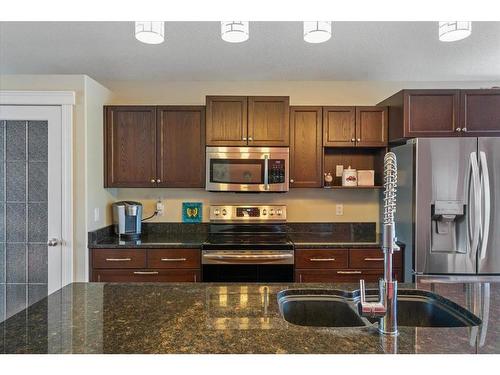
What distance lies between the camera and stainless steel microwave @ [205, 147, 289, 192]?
10.3 feet

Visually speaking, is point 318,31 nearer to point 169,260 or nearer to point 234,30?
point 234,30

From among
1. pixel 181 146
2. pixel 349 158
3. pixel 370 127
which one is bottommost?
pixel 349 158

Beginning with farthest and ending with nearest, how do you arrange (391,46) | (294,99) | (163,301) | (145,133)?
(294,99), (145,133), (391,46), (163,301)

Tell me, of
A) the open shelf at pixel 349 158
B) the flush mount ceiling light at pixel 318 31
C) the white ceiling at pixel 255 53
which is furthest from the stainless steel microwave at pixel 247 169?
the flush mount ceiling light at pixel 318 31

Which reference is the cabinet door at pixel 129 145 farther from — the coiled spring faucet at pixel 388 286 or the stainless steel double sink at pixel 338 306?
the coiled spring faucet at pixel 388 286

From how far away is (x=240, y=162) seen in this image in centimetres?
313

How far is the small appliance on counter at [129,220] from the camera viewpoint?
3.13 m

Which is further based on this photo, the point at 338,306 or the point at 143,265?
the point at 143,265

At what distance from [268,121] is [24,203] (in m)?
2.25

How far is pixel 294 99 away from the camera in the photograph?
3553 millimetres

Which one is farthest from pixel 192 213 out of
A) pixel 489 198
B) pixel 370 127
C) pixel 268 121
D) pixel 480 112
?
pixel 480 112

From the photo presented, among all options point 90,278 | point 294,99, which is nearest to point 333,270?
point 294,99
